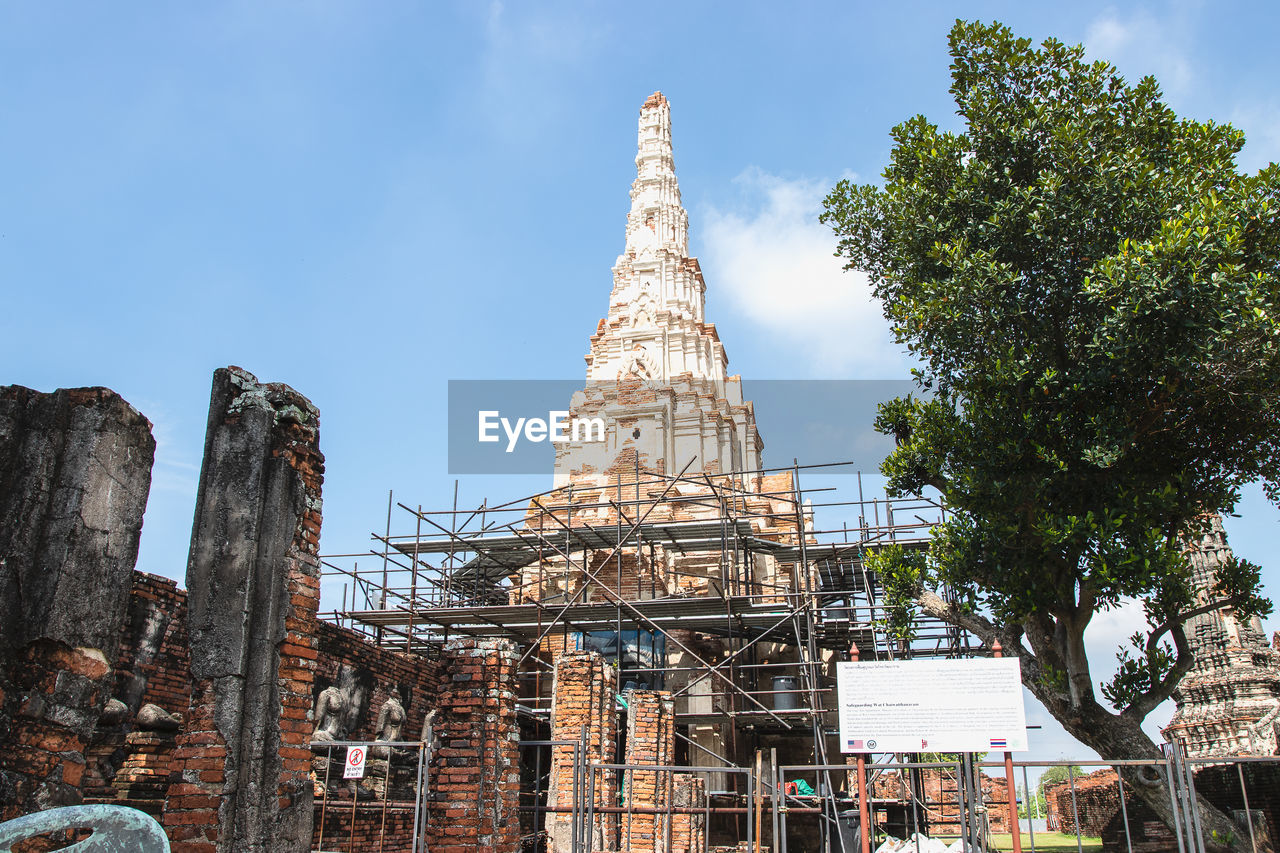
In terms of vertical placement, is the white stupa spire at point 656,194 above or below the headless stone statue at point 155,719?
above

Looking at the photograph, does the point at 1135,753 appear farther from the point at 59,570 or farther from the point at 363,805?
the point at 59,570

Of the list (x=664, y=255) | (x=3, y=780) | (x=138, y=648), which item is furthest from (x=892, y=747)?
(x=664, y=255)

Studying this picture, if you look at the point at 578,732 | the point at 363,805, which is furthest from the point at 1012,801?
the point at 363,805

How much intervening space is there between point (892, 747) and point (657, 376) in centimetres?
1937

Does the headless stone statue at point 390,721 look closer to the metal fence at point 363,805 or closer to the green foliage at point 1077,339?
the metal fence at point 363,805

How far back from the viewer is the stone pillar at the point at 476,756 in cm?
776

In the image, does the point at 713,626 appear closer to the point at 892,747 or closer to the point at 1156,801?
the point at 1156,801

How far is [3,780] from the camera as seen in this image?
159 inches

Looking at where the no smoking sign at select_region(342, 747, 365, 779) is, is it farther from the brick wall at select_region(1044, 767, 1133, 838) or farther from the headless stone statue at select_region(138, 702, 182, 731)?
the brick wall at select_region(1044, 767, 1133, 838)

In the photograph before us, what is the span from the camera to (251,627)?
17.8 feet

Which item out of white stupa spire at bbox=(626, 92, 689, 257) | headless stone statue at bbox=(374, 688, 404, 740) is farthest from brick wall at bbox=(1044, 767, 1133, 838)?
white stupa spire at bbox=(626, 92, 689, 257)

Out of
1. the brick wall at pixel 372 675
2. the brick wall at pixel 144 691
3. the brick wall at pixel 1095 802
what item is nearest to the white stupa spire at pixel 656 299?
the brick wall at pixel 372 675

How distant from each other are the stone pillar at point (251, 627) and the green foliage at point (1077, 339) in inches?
307

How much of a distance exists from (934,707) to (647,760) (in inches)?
235
